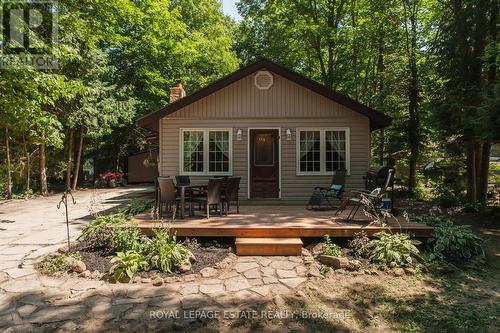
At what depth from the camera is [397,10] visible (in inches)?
552

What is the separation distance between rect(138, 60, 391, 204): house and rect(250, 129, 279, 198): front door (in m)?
0.07

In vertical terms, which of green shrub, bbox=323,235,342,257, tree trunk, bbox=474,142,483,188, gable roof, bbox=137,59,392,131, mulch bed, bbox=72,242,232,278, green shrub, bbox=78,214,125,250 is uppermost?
gable roof, bbox=137,59,392,131

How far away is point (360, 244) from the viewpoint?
16.5 ft

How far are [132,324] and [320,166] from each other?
6.53m

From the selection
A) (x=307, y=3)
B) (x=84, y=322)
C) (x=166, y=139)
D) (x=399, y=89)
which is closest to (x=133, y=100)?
(x=166, y=139)

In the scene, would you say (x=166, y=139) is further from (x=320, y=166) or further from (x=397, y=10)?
(x=397, y=10)

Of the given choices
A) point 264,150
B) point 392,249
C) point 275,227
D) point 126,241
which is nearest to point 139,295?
point 126,241

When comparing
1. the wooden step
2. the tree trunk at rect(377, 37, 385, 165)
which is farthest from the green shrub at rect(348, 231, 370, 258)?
the tree trunk at rect(377, 37, 385, 165)

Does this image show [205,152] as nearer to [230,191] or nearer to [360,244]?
[230,191]

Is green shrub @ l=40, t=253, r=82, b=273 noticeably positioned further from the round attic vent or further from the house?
the round attic vent

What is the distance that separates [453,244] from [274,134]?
16.2ft

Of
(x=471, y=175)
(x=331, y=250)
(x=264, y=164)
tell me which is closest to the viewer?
(x=331, y=250)

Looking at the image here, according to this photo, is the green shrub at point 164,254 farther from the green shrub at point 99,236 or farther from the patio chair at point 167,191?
the patio chair at point 167,191

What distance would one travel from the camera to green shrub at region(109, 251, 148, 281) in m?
4.02
